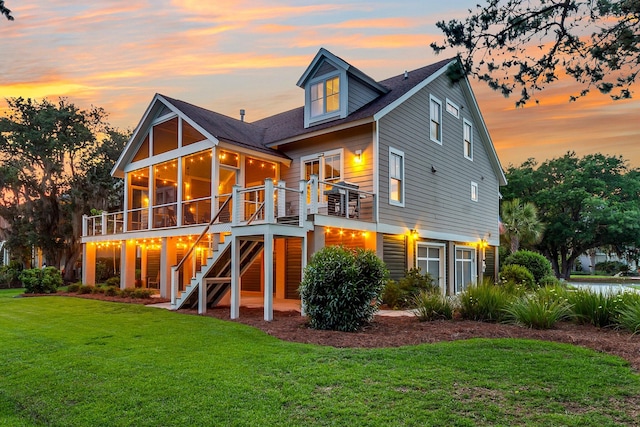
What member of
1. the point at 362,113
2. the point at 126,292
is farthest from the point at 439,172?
the point at 126,292

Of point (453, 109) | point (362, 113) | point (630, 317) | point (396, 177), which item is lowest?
point (630, 317)

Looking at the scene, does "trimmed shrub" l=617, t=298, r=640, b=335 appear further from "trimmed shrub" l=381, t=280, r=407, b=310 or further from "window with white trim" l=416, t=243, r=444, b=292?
"window with white trim" l=416, t=243, r=444, b=292

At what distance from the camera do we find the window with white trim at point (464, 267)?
1937 cm

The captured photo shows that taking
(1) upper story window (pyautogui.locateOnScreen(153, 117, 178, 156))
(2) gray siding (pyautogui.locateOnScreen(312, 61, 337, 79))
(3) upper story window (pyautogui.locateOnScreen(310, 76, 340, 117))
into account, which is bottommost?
(1) upper story window (pyautogui.locateOnScreen(153, 117, 178, 156))

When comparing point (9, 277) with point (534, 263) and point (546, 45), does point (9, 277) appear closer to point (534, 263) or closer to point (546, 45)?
point (534, 263)

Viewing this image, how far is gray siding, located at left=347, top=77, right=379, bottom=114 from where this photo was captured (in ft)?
50.8

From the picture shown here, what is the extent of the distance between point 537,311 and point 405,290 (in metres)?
5.51

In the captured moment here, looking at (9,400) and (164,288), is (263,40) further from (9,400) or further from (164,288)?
(9,400)

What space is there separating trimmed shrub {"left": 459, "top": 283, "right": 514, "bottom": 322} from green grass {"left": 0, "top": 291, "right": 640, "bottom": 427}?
2527mm

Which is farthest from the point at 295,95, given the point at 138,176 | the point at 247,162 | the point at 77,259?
the point at 77,259

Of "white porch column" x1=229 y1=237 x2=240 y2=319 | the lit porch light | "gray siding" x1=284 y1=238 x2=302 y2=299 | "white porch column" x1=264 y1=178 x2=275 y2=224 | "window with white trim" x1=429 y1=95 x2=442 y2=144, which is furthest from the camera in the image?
"window with white trim" x1=429 y1=95 x2=442 y2=144

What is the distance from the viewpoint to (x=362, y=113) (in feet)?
48.3

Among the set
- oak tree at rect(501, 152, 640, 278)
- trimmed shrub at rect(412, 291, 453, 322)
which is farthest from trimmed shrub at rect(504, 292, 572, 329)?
oak tree at rect(501, 152, 640, 278)

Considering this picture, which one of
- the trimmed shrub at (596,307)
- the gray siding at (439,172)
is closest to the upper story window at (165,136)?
the gray siding at (439,172)
